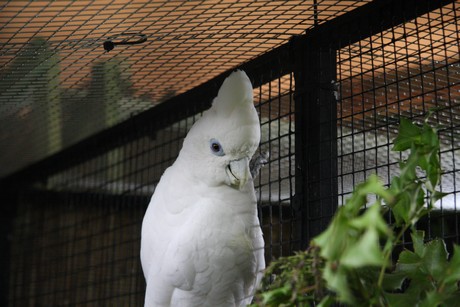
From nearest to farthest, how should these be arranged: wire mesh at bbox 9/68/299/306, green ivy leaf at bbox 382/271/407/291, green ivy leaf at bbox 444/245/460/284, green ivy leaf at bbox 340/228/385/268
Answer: green ivy leaf at bbox 340/228/385/268, green ivy leaf at bbox 444/245/460/284, green ivy leaf at bbox 382/271/407/291, wire mesh at bbox 9/68/299/306

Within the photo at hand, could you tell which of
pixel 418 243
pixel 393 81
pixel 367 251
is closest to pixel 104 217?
pixel 393 81

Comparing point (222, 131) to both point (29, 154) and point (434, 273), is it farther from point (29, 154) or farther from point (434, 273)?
point (29, 154)

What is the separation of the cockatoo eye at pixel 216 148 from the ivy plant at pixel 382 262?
412 mm

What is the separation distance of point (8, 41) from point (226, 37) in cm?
45

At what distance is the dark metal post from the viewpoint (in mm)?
1501

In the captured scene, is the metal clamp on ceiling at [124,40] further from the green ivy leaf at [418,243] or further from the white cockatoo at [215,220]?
the green ivy leaf at [418,243]

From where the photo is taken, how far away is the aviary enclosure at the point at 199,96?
1417mm

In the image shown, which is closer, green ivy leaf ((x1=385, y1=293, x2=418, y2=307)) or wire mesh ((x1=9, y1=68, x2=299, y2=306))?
green ivy leaf ((x1=385, y1=293, x2=418, y2=307))

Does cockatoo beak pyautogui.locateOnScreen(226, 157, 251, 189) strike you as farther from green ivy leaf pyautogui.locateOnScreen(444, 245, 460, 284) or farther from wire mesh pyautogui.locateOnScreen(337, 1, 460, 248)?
green ivy leaf pyautogui.locateOnScreen(444, 245, 460, 284)

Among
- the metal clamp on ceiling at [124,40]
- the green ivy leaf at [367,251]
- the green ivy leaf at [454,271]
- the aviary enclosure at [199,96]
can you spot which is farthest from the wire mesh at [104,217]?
the green ivy leaf at [367,251]

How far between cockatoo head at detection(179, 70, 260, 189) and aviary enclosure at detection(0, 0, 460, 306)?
0.40 ft

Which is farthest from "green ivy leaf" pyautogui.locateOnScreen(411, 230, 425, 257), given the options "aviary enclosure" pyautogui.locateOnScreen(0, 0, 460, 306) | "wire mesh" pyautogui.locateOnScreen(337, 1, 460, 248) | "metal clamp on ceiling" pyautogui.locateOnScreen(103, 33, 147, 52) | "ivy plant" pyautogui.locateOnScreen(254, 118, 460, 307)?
"metal clamp on ceiling" pyautogui.locateOnScreen(103, 33, 147, 52)

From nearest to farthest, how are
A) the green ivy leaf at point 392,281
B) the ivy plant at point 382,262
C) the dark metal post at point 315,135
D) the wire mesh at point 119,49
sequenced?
the ivy plant at point 382,262
the green ivy leaf at point 392,281
the wire mesh at point 119,49
the dark metal post at point 315,135

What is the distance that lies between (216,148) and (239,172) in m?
0.07
